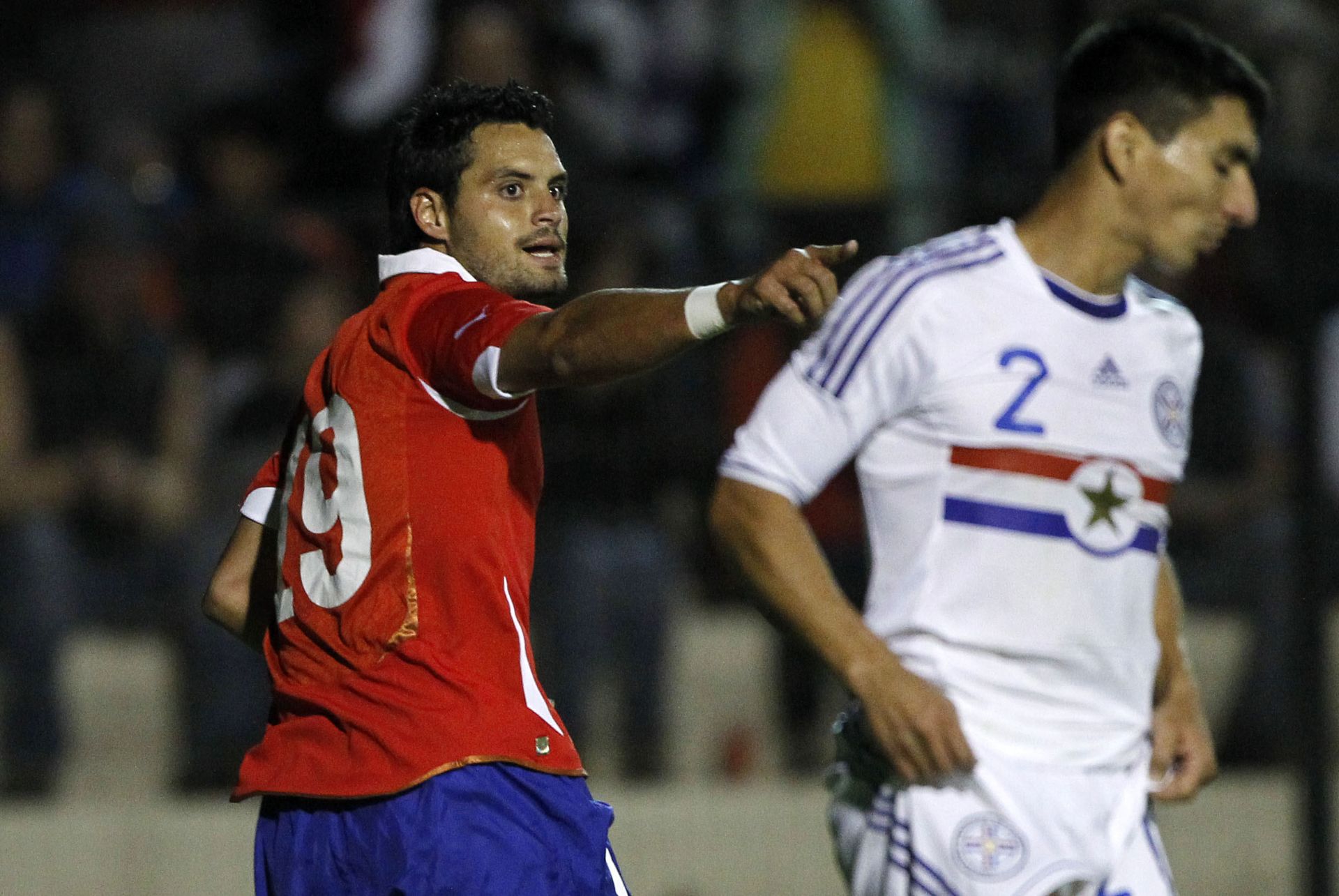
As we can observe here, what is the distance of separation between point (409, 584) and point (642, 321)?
677 mm

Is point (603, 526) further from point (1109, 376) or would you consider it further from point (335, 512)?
point (335, 512)

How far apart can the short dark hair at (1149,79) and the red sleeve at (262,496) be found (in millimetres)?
1740

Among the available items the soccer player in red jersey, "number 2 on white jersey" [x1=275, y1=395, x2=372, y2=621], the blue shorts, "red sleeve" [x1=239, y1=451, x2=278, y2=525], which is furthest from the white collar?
the blue shorts

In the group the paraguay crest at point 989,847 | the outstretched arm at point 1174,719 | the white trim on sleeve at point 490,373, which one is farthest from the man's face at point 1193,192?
the white trim on sleeve at point 490,373

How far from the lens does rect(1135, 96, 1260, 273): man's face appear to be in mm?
3746

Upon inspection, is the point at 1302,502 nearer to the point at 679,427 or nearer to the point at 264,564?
the point at 679,427

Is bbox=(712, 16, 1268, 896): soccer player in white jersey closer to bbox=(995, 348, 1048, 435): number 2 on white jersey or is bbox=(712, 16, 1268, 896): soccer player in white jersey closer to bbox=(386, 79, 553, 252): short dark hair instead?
bbox=(995, 348, 1048, 435): number 2 on white jersey

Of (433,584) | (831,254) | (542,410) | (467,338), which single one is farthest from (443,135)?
(542,410)

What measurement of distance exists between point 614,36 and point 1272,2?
332 centimetres

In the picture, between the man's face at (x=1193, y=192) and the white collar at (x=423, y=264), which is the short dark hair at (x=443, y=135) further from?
the man's face at (x=1193, y=192)

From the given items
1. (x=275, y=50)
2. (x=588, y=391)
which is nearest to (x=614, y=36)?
(x=275, y=50)

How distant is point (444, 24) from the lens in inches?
273

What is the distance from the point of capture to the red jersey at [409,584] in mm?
2973

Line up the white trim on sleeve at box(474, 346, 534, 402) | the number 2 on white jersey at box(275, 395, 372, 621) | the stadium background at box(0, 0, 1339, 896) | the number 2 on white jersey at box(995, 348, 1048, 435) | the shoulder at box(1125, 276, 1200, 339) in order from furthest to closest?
the stadium background at box(0, 0, 1339, 896) → the shoulder at box(1125, 276, 1200, 339) → the number 2 on white jersey at box(995, 348, 1048, 435) → the number 2 on white jersey at box(275, 395, 372, 621) → the white trim on sleeve at box(474, 346, 534, 402)
